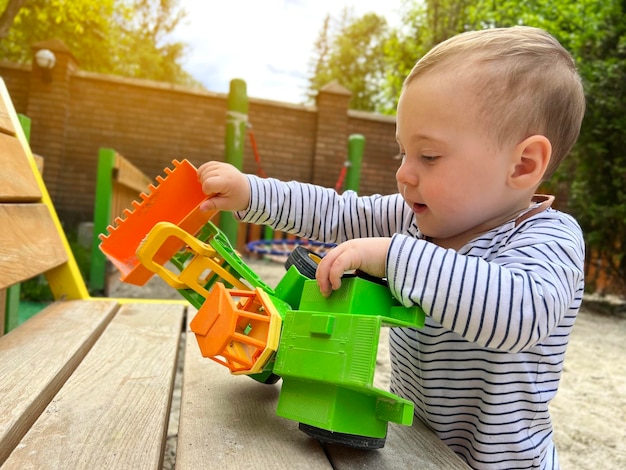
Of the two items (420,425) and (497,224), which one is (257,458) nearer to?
(420,425)

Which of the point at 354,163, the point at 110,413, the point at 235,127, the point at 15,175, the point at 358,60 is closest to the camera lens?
the point at 110,413

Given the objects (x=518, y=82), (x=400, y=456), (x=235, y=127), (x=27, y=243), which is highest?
(x=235, y=127)

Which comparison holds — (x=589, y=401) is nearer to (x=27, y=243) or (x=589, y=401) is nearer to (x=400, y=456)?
(x=400, y=456)

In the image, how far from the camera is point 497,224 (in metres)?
0.90

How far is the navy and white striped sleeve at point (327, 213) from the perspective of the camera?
113 cm

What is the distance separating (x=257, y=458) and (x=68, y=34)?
12559 millimetres

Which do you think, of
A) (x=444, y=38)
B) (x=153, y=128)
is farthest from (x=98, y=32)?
(x=444, y=38)

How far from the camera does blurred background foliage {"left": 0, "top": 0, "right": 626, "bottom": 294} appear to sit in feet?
16.5

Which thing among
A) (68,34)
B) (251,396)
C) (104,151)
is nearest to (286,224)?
(251,396)

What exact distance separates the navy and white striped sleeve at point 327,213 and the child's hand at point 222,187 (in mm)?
63

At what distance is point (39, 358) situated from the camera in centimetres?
95

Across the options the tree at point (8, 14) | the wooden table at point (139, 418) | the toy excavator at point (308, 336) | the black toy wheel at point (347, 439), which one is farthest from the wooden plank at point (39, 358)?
the tree at point (8, 14)

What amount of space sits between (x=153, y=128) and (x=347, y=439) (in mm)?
7871

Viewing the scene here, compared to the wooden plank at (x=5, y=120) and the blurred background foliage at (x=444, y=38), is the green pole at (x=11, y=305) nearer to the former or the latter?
the wooden plank at (x=5, y=120)
